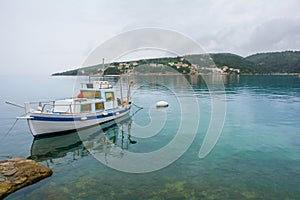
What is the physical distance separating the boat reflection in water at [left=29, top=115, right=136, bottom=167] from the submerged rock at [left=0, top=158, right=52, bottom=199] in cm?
189

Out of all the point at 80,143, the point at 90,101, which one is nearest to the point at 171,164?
the point at 80,143

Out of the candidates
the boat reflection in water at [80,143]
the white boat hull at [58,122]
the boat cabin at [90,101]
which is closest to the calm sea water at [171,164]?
the boat reflection in water at [80,143]

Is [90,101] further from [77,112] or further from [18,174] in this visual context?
[18,174]

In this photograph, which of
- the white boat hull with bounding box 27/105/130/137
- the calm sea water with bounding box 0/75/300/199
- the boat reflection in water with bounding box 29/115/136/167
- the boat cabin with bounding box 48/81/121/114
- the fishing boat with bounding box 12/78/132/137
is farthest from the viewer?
the boat cabin with bounding box 48/81/121/114

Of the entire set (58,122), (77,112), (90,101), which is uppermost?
Answer: (90,101)

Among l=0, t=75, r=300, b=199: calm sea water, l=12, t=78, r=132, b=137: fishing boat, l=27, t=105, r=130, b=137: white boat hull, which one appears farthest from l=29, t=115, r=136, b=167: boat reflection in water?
l=12, t=78, r=132, b=137: fishing boat

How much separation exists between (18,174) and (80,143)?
21.6ft

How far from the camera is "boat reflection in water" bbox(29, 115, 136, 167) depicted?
14.4 m

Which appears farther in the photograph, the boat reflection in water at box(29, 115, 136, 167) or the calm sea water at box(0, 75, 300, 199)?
the boat reflection in water at box(29, 115, 136, 167)

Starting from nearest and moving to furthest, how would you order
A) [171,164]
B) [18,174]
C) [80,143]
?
[18,174], [171,164], [80,143]

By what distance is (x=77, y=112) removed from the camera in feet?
61.5

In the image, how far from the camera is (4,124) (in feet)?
74.4

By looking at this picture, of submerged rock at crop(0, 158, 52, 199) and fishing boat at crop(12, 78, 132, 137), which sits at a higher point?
fishing boat at crop(12, 78, 132, 137)

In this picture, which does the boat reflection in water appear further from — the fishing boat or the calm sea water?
the fishing boat
